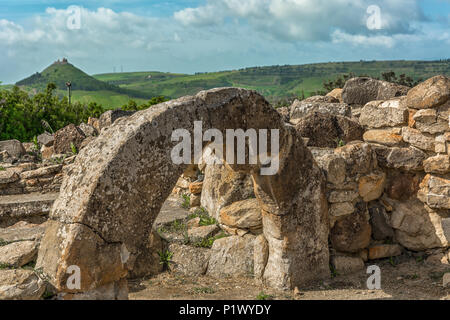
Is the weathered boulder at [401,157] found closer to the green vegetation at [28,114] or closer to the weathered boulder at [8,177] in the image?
the weathered boulder at [8,177]

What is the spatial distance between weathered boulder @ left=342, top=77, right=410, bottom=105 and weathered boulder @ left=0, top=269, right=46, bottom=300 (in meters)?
6.30

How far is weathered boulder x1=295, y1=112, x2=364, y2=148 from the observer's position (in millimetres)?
7094

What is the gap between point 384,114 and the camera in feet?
23.0

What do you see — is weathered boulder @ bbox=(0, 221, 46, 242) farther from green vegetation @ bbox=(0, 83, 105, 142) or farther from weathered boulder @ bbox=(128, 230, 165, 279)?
green vegetation @ bbox=(0, 83, 105, 142)

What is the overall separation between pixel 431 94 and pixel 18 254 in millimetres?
5863

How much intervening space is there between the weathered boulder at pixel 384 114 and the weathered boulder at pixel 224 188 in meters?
2.06

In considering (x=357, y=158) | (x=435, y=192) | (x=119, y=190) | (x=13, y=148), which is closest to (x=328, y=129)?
(x=357, y=158)

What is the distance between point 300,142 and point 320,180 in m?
0.67

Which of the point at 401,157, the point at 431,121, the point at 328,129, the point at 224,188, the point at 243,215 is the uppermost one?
the point at 431,121

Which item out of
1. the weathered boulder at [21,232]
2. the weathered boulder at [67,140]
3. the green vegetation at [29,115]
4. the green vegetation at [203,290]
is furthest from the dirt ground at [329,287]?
the green vegetation at [29,115]

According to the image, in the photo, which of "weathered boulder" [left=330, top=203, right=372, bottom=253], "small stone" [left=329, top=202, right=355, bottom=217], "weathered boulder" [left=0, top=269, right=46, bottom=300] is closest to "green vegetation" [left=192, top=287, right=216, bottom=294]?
"weathered boulder" [left=330, top=203, right=372, bottom=253]

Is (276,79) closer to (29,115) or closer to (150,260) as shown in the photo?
(29,115)
